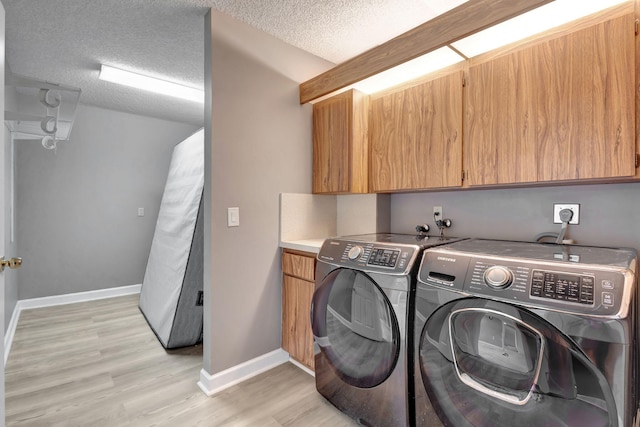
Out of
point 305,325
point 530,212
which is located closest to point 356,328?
point 305,325

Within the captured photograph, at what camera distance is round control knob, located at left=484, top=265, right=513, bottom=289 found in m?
1.08

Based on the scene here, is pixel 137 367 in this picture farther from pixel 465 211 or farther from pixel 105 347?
pixel 465 211

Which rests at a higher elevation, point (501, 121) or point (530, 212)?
point (501, 121)

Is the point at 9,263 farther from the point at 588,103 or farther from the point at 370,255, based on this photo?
the point at 588,103

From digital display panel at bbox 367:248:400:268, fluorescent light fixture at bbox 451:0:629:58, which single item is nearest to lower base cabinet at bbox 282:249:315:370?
digital display panel at bbox 367:248:400:268

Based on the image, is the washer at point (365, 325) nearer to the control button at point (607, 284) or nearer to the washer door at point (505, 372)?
the washer door at point (505, 372)

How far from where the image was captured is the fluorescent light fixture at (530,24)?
127 centimetres

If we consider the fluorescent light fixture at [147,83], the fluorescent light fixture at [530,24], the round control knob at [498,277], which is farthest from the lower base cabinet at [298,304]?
the fluorescent light fixture at [147,83]

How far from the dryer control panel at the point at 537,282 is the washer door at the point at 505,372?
6cm

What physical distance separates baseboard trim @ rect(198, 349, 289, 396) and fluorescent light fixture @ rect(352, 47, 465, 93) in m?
2.07

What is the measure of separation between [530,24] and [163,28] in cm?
231

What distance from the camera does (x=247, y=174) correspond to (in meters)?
2.10

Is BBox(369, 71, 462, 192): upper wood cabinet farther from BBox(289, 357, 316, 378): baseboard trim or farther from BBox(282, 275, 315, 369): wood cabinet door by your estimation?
BBox(289, 357, 316, 378): baseboard trim

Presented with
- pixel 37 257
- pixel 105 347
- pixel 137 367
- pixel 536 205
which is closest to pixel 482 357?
pixel 536 205
